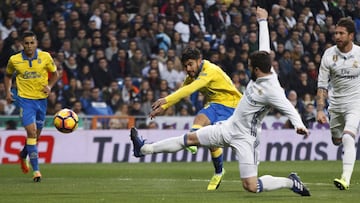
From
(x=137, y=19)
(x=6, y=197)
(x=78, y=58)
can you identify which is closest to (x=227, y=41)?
(x=137, y=19)

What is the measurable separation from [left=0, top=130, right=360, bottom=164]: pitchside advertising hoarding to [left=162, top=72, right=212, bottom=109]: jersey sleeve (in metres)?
10.5

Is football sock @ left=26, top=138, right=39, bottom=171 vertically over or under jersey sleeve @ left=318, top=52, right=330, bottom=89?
under

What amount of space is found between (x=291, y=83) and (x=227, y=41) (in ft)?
7.63

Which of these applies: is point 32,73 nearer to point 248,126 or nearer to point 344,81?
point 344,81

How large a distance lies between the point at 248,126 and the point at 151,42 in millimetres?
15978

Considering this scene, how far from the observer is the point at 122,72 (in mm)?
26688

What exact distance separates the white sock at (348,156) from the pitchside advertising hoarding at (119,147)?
10665mm

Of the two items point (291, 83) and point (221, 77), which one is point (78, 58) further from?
point (221, 77)

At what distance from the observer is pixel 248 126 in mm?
11836

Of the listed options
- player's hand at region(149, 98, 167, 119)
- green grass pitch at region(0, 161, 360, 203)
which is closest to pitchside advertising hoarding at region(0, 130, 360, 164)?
green grass pitch at region(0, 161, 360, 203)

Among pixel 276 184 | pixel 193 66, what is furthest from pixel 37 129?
pixel 276 184

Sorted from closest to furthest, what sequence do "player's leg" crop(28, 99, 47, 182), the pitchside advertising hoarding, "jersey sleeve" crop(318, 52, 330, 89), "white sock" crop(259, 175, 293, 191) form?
"white sock" crop(259, 175, 293, 191), "jersey sleeve" crop(318, 52, 330, 89), "player's leg" crop(28, 99, 47, 182), the pitchside advertising hoarding

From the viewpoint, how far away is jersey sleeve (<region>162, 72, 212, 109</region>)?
12.5 metres

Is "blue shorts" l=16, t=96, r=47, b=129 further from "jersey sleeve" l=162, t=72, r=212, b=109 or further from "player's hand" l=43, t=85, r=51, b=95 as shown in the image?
"jersey sleeve" l=162, t=72, r=212, b=109
